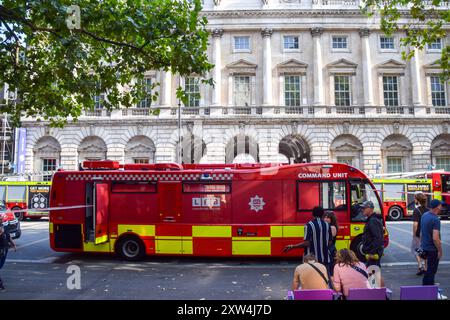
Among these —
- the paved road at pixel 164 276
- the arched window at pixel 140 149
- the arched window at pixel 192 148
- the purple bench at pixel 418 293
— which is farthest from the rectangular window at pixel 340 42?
the purple bench at pixel 418 293

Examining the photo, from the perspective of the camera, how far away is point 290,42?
3164 centimetres

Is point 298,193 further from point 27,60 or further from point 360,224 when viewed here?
point 27,60

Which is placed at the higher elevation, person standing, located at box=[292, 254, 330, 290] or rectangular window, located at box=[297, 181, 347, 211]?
rectangular window, located at box=[297, 181, 347, 211]

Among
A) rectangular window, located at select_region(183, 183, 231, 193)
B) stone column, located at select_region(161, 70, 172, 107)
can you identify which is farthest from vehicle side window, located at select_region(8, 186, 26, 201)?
rectangular window, located at select_region(183, 183, 231, 193)

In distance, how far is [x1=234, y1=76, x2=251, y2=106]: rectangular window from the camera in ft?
102

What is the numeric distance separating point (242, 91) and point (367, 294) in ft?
92.0

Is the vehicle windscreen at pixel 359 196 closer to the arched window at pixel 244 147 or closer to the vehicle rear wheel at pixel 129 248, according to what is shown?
the vehicle rear wheel at pixel 129 248

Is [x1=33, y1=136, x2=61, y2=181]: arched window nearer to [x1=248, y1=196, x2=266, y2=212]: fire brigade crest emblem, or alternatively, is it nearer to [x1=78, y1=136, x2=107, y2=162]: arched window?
[x1=78, y1=136, x2=107, y2=162]: arched window

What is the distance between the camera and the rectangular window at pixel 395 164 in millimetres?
30328

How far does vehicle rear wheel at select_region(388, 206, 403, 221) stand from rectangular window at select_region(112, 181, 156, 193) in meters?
18.6

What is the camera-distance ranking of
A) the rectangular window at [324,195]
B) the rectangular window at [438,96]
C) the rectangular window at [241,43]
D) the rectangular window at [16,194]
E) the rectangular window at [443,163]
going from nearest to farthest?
the rectangular window at [324,195] → the rectangular window at [16,194] → the rectangular window at [443,163] → the rectangular window at [438,96] → the rectangular window at [241,43]

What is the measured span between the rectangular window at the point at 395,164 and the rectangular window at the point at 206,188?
76.9 feet

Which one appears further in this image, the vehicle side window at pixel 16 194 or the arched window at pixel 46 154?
the arched window at pixel 46 154

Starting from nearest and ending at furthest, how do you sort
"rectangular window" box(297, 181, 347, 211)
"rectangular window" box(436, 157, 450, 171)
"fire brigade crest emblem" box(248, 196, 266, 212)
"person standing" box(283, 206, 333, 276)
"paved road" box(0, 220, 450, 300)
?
"person standing" box(283, 206, 333, 276) → "paved road" box(0, 220, 450, 300) → "rectangular window" box(297, 181, 347, 211) → "fire brigade crest emblem" box(248, 196, 266, 212) → "rectangular window" box(436, 157, 450, 171)
